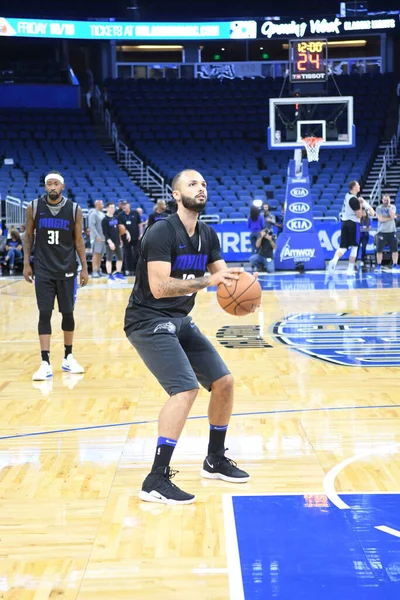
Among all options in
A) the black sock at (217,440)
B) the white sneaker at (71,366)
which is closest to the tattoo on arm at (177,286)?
the black sock at (217,440)

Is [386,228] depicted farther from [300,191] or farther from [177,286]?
[177,286]

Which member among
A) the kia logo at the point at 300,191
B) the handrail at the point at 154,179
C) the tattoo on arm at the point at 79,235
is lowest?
the tattoo on arm at the point at 79,235

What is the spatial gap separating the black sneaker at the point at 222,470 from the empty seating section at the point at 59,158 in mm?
19445

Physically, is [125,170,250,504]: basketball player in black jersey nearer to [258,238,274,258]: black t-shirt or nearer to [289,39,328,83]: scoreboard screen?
[258,238,274,258]: black t-shirt

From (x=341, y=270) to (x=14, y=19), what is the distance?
16717mm

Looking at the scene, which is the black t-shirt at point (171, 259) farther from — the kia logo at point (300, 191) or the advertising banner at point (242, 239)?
the advertising banner at point (242, 239)

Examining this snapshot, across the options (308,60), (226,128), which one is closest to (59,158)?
(226,128)

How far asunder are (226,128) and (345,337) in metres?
21.6

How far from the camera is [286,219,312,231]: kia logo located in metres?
18.6

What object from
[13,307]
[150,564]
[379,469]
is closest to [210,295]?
[13,307]

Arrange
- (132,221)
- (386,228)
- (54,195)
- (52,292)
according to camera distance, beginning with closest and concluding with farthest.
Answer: (54,195)
(52,292)
(132,221)
(386,228)

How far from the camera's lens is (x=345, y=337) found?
9039 mm

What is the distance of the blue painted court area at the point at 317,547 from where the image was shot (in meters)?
2.93

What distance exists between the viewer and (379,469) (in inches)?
173
